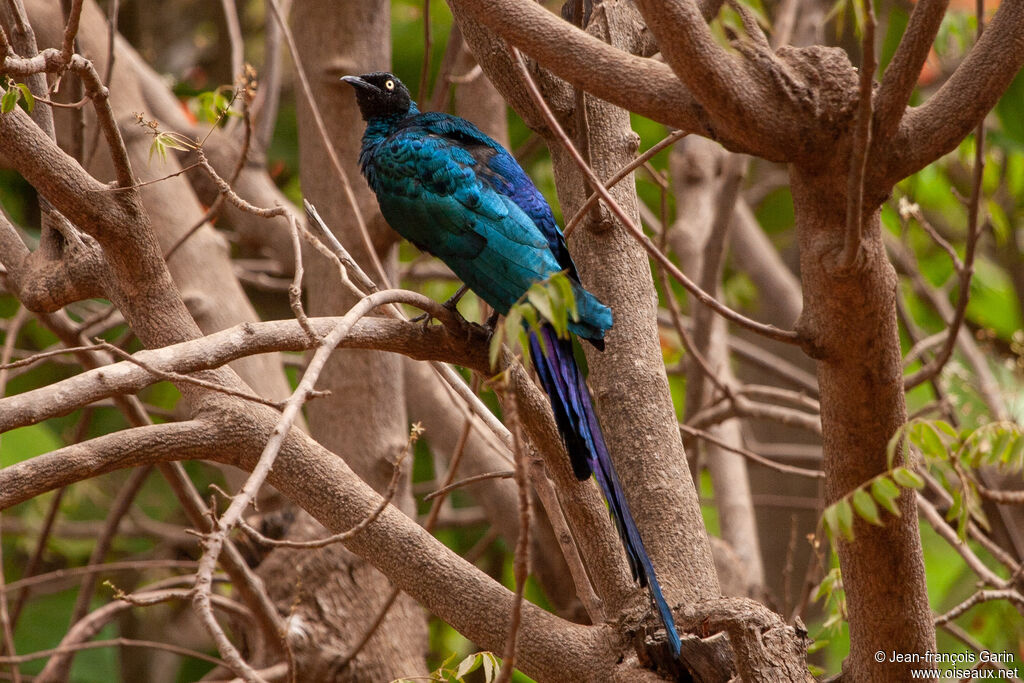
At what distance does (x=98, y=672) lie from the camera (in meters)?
5.30

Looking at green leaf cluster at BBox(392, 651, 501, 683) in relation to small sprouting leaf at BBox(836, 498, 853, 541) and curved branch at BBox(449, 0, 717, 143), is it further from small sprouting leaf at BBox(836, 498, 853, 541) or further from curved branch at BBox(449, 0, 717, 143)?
curved branch at BBox(449, 0, 717, 143)

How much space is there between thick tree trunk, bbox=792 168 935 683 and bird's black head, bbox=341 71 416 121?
1850 mm

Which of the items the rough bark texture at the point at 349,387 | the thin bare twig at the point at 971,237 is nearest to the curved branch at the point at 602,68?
the thin bare twig at the point at 971,237

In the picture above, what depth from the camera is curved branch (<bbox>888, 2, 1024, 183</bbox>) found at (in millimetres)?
1681

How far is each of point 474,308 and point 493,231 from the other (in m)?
1.59

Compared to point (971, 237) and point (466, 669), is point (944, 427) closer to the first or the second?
point (466, 669)

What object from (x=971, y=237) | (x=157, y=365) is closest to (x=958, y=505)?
(x=971, y=237)

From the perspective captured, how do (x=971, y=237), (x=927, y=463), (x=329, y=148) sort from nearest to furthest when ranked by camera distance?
(x=927, y=463)
(x=971, y=237)
(x=329, y=148)

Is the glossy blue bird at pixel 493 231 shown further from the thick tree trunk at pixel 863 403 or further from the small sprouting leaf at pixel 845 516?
the small sprouting leaf at pixel 845 516

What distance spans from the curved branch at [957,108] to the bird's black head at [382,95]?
6.37 ft

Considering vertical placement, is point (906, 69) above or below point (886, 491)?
above

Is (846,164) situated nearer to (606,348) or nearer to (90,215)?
(606,348)

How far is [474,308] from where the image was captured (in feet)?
13.7

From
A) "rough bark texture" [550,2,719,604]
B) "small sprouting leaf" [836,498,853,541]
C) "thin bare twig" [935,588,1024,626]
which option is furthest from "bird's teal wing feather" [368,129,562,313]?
"thin bare twig" [935,588,1024,626]
